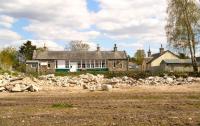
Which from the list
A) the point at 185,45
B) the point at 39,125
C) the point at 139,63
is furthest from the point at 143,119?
the point at 139,63

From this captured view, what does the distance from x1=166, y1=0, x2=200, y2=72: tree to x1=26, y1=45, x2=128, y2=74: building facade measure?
30.6m

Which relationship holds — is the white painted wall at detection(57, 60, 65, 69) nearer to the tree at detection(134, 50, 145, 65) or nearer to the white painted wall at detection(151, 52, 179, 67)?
the white painted wall at detection(151, 52, 179, 67)

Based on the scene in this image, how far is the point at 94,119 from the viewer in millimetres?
13609

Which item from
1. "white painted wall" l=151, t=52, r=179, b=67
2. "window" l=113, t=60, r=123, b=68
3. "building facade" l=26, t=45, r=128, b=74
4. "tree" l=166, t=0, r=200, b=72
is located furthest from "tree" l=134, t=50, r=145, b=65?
"tree" l=166, t=0, r=200, b=72

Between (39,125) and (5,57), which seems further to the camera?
(5,57)

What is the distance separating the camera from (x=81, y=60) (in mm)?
96188

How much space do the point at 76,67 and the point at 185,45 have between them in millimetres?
38096

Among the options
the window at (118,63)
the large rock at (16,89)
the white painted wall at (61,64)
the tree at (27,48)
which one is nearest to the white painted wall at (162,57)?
the window at (118,63)

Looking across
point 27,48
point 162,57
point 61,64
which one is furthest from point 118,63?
point 27,48

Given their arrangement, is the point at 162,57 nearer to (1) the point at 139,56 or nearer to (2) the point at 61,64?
(1) the point at 139,56

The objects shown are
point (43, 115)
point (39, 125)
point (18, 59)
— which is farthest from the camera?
point (18, 59)

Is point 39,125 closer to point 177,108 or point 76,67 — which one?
point 177,108

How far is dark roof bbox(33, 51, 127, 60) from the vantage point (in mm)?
94562

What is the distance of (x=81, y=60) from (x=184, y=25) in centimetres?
3777
